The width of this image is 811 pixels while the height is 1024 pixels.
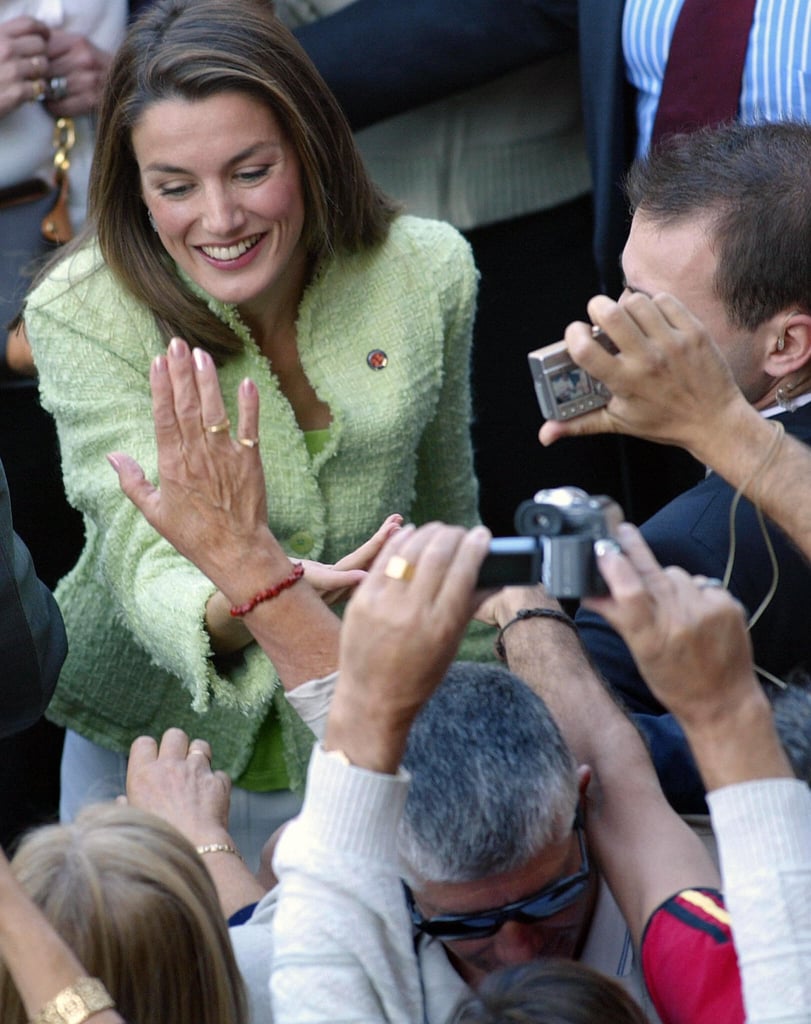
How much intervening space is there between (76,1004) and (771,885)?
63 centimetres

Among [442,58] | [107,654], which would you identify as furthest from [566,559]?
[442,58]

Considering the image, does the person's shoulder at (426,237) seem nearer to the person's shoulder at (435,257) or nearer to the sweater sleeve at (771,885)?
the person's shoulder at (435,257)

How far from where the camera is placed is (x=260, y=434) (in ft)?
8.71

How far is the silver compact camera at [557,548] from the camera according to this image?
1.39 metres

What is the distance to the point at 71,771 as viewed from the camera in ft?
9.41

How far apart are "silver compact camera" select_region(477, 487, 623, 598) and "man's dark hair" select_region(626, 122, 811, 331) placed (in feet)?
2.80

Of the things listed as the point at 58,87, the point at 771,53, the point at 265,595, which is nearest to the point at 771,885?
the point at 265,595

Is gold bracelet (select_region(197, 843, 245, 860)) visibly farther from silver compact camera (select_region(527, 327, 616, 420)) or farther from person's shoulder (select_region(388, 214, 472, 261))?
person's shoulder (select_region(388, 214, 472, 261))

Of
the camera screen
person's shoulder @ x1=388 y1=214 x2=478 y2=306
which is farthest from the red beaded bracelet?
person's shoulder @ x1=388 y1=214 x2=478 y2=306

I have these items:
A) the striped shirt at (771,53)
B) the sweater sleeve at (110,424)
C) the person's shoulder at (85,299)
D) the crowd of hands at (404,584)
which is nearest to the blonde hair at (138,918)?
the crowd of hands at (404,584)

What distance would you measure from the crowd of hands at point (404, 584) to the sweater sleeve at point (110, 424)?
0.96 ft

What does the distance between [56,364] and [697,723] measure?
1589mm

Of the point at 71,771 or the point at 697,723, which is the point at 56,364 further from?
the point at 697,723

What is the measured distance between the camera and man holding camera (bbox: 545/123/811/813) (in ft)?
6.73
